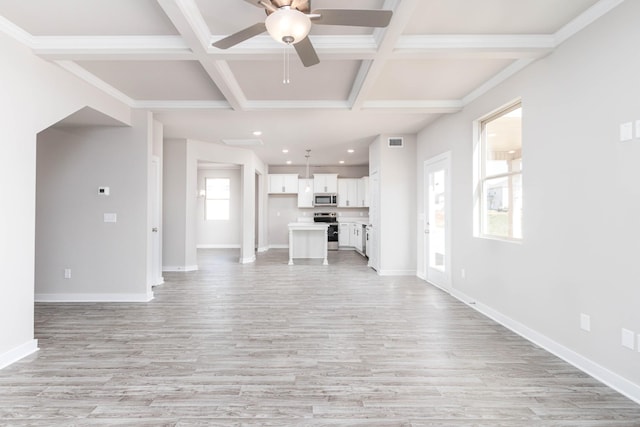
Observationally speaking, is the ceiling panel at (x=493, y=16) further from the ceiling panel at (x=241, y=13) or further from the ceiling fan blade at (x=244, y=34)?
the ceiling fan blade at (x=244, y=34)

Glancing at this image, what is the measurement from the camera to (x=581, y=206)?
8.30 ft

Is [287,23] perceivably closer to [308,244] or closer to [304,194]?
[308,244]

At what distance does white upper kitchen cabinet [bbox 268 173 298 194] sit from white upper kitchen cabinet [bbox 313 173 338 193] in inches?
25.9

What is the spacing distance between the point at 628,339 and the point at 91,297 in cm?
547

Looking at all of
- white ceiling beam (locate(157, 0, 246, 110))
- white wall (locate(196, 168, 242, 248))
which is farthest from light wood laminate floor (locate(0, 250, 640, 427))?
white wall (locate(196, 168, 242, 248))

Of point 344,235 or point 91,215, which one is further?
point 344,235

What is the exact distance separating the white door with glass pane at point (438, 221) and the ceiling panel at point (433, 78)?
1.09 m

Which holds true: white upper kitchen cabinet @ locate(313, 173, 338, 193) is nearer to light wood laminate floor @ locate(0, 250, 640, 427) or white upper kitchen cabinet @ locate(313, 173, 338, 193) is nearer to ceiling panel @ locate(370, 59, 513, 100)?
ceiling panel @ locate(370, 59, 513, 100)

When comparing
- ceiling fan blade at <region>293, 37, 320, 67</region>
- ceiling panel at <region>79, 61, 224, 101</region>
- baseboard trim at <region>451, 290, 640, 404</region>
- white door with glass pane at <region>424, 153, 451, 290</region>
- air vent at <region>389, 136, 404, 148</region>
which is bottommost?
baseboard trim at <region>451, 290, 640, 404</region>

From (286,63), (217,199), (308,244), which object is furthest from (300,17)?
(217,199)

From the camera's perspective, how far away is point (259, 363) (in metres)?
2.59

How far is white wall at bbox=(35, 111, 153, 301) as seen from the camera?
14.1 feet

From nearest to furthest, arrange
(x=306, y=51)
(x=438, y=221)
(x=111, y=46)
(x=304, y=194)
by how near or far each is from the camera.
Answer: (x=306, y=51)
(x=111, y=46)
(x=438, y=221)
(x=304, y=194)

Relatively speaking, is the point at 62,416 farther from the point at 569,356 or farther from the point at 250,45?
the point at 569,356
